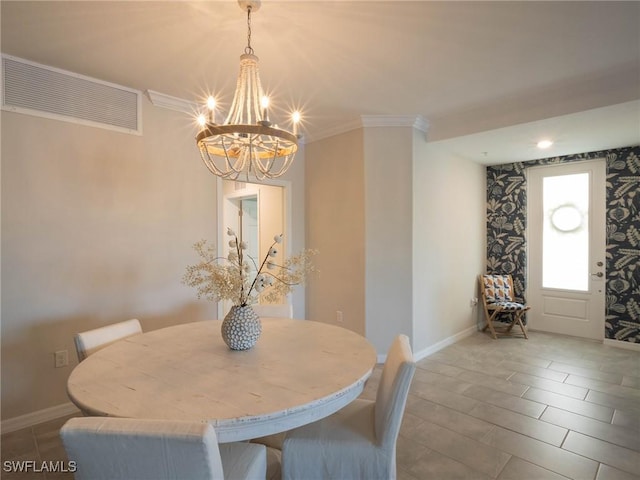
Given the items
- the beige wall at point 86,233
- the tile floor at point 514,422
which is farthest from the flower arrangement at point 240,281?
the beige wall at point 86,233

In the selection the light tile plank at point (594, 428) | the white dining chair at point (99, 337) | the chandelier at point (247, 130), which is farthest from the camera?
the light tile plank at point (594, 428)

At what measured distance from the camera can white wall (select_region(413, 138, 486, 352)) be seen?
12.3ft

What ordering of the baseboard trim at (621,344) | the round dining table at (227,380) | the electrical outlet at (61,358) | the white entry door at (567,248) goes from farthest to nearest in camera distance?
1. the white entry door at (567,248)
2. the baseboard trim at (621,344)
3. the electrical outlet at (61,358)
4. the round dining table at (227,380)

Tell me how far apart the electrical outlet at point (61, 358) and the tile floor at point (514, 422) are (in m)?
0.39

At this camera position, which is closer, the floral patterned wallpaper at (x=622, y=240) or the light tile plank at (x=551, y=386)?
the light tile plank at (x=551, y=386)

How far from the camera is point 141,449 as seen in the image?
92 centimetres

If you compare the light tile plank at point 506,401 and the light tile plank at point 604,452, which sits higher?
the light tile plank at point 604,452

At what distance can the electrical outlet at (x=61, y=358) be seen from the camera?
2515 mm

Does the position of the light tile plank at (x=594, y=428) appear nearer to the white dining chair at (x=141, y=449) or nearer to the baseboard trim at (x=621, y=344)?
the baseboard trim at (x=621, y=344)

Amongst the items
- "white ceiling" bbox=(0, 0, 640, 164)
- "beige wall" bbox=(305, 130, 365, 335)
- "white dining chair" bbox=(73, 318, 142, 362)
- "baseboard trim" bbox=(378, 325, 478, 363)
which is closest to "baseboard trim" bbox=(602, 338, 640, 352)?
"baseboard trim" bbox=(378, 325, 478, 363)

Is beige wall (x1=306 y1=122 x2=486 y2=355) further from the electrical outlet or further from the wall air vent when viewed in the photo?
the electrical outlet

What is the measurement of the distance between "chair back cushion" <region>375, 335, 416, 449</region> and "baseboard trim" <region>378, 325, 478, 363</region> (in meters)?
2.14

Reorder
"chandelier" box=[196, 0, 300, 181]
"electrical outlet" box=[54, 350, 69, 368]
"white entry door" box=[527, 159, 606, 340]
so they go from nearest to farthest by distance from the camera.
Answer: "chandelier" box=[196, 0, 300, 181] < "electrical outlet" box=[54, 350, 69, 368] < "white entry door" box=[527, 159, 606, 340]

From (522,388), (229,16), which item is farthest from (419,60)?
(522,388)
